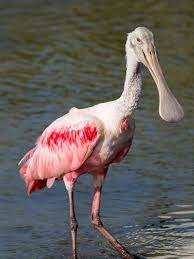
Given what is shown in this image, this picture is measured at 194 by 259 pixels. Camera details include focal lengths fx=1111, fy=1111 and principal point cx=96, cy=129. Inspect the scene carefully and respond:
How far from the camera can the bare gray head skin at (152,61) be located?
30.7ft

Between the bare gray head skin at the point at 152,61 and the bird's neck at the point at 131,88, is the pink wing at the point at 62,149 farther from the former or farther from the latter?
the bare gray head skin at the point at 152,61

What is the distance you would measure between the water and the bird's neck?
1.37 meters

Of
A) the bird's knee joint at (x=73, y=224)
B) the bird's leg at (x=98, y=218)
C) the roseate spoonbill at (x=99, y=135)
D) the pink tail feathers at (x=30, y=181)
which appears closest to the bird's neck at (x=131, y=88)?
the roseate spoonbill at (x=99, y=135)

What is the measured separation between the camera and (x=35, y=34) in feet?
57.0

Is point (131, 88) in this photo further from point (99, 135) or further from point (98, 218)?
point (98, 218)

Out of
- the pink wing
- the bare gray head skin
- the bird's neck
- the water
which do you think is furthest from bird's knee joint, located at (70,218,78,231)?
the bare gray head skin

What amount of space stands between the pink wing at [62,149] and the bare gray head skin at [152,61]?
59cm

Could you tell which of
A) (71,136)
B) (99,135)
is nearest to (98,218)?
(71,136)

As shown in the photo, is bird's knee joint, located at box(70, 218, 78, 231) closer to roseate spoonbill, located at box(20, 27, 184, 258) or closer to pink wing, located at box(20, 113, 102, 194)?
roseate spoonbill, located at box(20, 27, 184, 258)

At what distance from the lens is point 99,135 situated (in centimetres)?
947

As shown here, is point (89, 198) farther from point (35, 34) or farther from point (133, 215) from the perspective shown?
point (35, 34)

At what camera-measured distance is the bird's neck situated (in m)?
9.38

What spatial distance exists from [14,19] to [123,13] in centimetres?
185

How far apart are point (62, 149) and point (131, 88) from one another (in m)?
0.99
